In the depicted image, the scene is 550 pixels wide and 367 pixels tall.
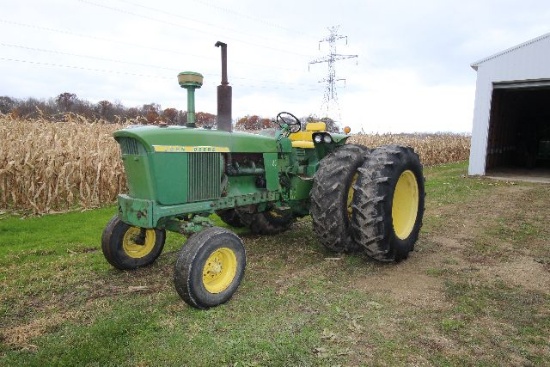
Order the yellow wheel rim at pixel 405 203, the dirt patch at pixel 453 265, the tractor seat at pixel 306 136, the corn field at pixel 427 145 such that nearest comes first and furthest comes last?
the dirt patch at pixel 453 265, the yellow wheel rim at pixel 405 203, the tractor seat at pixel 306 136, the corn field at pixel 427 145

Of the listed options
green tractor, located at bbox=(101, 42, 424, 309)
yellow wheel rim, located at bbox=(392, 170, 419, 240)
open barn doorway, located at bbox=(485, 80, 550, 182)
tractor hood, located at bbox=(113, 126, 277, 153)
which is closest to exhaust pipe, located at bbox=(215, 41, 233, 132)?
green tractor, located at bbox=(101, 42, 424, 309)

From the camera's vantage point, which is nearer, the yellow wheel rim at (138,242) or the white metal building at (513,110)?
the yellow wheel rim at (138,242)

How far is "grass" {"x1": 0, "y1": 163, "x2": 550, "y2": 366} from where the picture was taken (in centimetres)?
287

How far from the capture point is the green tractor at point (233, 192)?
3.63m

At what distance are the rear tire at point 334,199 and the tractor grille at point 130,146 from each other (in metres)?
2.04

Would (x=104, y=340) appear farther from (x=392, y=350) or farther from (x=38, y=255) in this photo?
(x=38, y=255)

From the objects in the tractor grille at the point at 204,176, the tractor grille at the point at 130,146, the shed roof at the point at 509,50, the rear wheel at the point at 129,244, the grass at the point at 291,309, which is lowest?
the grass at the point at 291,309

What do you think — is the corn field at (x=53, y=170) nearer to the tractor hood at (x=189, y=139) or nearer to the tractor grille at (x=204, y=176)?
the tractor hood at (x=189, y=139)

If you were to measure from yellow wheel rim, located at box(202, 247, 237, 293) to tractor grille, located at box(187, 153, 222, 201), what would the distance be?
64 centimetres

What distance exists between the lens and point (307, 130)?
5512mm

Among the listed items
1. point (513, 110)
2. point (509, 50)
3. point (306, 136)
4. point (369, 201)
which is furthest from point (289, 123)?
point (513, 110)

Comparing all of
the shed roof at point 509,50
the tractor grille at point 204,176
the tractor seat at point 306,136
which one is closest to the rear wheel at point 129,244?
the tractor grille at point 204,176

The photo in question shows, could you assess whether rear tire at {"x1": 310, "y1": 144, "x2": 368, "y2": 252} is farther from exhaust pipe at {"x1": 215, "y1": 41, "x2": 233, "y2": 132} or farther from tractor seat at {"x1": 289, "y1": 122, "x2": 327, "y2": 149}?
exhaust pipe at {"x1": 215, "y1": 41, "x2": 233, "y2": 132}

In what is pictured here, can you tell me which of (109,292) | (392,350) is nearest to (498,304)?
(392,350)
